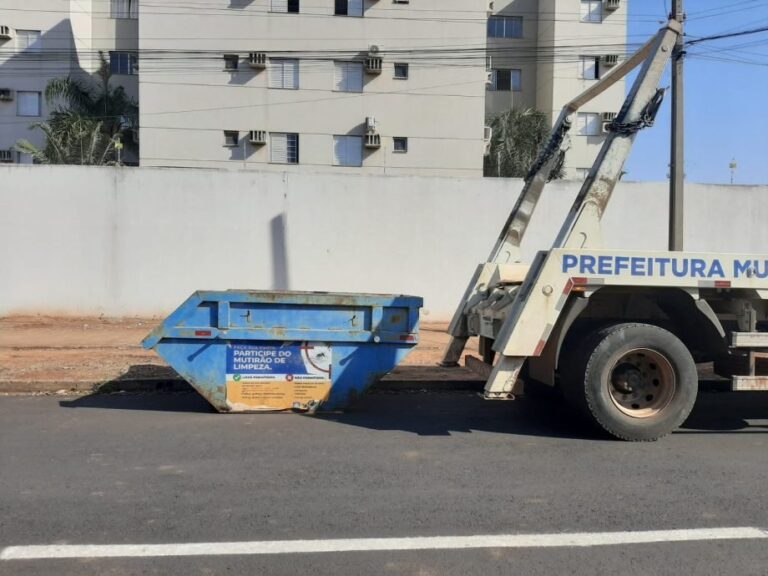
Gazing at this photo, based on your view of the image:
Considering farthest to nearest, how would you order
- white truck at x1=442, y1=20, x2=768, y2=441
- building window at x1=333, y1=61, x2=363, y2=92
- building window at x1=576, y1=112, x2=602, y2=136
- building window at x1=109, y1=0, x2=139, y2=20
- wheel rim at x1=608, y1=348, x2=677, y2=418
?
building window at x1=109, y1=0, x2=139, y2=20 → building window at x1=576, y1=112, x2=602, y2=136 → building window at x1=333, y1=61, x2=363, y2=92 → wheel rim at x1=608, y1=348, x2=677, y2=418 → white truck at x1=442, y1=20, x2=768, y2=441

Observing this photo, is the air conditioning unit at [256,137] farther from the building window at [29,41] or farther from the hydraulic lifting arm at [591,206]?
the hydraulic lifting arm at [591,206]

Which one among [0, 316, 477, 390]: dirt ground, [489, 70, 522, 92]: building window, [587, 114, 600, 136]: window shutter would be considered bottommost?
[0, 316, 477, 390]: dirt ground

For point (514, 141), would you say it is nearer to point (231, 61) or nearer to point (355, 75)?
point (355, 75)

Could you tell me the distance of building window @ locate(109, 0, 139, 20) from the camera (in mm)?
33562

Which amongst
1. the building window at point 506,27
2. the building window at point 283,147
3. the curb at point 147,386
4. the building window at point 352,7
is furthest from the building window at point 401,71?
the curb at point 147,386

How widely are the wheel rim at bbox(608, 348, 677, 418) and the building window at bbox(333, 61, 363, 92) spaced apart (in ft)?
79.1

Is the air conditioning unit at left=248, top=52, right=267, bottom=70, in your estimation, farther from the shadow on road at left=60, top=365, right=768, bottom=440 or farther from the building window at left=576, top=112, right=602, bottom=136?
the shadow on road at left=60, top=365, right=768, bottom=440

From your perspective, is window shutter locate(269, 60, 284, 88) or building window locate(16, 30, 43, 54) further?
building window locate(16, 30, 43, 54)

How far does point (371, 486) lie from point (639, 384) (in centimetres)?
286

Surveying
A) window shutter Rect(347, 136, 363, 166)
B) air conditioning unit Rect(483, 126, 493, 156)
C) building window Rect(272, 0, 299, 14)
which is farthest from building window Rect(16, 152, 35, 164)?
air conditioning unit Rect(483, 126, 493, 156)

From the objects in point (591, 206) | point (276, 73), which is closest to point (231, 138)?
point (276, 73)

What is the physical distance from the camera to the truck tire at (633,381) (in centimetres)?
577

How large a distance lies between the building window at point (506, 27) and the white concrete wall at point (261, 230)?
2418 cm

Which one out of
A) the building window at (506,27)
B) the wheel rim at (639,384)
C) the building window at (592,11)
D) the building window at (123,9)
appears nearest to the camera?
the wheel rim at (639,384)
